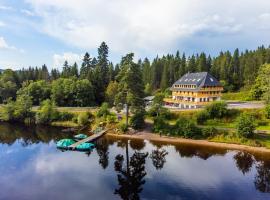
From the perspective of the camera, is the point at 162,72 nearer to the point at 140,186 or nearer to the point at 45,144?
the point at 45,144

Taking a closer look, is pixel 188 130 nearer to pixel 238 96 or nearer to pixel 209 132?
pixel 209 132

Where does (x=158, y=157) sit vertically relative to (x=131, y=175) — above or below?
above

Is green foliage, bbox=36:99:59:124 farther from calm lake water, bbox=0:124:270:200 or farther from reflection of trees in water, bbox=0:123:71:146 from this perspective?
calm lake water, bbox=0:124:270:200

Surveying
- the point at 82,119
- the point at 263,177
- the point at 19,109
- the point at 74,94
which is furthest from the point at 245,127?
the point at 19,109

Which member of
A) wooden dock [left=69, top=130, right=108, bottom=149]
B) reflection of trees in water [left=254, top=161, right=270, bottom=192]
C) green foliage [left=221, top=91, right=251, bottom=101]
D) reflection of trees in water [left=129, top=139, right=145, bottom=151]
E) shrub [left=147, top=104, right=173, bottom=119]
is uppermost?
green foliage [left=221, top=91, right=251, bottom=101]

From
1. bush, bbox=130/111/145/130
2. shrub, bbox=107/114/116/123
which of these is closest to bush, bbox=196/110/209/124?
bush, bbox=130/111/145/130

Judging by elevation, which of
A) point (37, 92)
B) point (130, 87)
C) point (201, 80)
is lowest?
point (130, 87)

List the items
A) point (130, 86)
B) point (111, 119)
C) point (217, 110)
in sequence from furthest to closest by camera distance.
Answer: point (111, 119)
point (130, 86)
point (217, 110)

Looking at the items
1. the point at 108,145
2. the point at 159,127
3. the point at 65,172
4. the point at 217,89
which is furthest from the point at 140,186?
the point at 217,89
